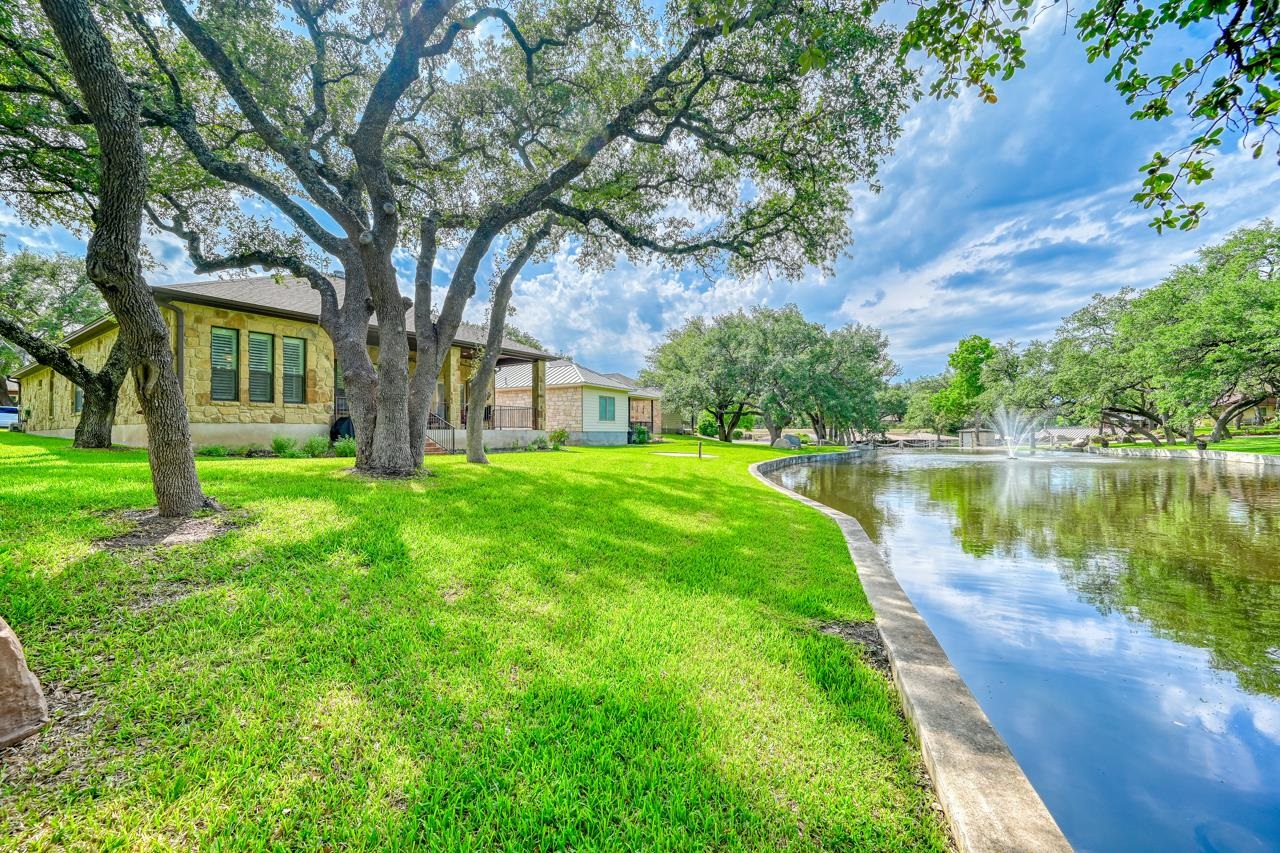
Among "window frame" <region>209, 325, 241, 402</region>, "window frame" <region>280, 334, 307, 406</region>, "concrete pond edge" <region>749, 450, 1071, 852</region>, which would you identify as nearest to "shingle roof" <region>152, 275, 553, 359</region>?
"window frame" <region>209, 325, 241, 402</region>

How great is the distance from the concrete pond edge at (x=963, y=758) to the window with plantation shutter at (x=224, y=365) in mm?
14298

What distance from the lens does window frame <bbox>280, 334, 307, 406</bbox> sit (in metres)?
12.2

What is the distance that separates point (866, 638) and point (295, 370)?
14.6 metres

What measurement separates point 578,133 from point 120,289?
717 cm

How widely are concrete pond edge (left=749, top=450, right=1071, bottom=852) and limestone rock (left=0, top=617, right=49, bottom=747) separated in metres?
3.40

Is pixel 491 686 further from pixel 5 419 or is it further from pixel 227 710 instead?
pixel 5 419

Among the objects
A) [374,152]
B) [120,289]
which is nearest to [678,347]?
[374,152]

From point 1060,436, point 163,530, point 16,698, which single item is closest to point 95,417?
point 163,530

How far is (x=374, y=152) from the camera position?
21.6 ft

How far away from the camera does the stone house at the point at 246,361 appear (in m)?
10.7

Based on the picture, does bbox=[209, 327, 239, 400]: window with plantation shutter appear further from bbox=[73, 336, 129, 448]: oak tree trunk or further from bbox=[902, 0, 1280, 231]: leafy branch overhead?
bbox=[902, 0, 1280, 231]: leafy branch overhead

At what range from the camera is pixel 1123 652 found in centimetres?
347

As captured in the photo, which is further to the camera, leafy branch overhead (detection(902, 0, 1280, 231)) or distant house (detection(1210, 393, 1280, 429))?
distant house (detection(1210, 393, 1280, 429))

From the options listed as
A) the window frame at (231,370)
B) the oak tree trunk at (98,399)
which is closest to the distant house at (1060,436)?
the window frame at (231,370)
